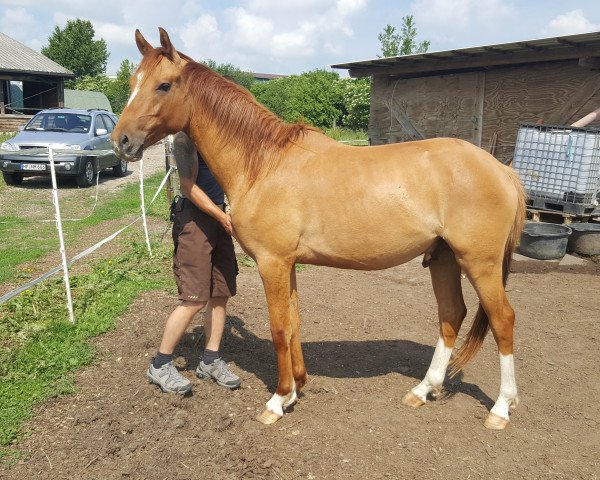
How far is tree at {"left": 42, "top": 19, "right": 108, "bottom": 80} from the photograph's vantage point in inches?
2244

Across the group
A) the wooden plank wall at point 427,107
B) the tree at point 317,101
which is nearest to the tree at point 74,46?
the tree at point 317,101

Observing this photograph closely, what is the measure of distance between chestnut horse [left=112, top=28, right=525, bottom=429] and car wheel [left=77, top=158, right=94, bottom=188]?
10.6 meters

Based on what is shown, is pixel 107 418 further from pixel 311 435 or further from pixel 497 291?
pixel 497 291

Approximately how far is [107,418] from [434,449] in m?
1.97

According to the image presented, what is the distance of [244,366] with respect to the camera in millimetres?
4117

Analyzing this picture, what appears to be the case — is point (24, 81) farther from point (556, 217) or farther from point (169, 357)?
point (169, 357)

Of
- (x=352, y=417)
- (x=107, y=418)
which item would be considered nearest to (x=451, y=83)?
(x=352, y=417)

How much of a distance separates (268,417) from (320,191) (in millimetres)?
1452

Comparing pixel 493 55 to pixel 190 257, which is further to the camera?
pixel 493 55

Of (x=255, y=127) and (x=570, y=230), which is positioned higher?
(x=255, y=127)

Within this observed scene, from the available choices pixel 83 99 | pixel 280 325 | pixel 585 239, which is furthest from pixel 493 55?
pixel 83 99

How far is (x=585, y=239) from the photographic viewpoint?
757 centimetres

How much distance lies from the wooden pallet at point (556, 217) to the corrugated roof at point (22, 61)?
85.7 ft

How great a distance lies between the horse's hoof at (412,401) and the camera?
3.57m
